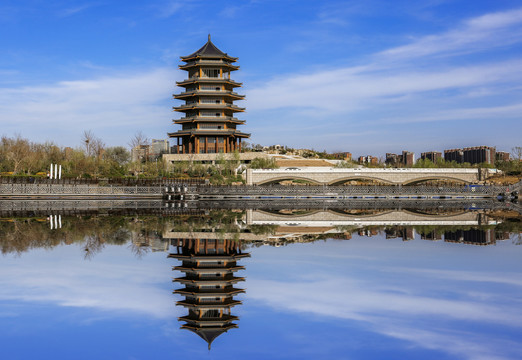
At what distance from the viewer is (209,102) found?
260ft

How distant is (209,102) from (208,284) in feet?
217

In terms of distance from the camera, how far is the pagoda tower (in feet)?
257

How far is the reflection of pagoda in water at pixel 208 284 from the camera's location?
448 inches

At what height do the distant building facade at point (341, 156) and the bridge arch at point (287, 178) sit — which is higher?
the distant building facade at point (341, 156)

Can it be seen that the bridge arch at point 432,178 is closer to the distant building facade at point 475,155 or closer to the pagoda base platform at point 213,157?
the pagoda base platform at point 213,157

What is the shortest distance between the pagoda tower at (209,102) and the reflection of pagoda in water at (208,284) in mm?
57852

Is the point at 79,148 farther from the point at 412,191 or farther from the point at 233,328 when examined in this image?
the point at 233,328

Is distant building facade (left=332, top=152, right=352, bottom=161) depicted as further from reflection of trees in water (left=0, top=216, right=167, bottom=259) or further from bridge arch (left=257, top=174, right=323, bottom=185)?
reflection of trees in water (left=0, top=216, right=167, bottom=259)

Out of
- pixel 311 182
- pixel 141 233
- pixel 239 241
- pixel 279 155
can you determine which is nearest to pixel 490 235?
pixel 239 241

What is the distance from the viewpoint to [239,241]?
2262 centimetres

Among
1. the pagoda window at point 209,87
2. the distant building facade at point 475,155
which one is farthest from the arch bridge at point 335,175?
the distant building facade at point 475,155

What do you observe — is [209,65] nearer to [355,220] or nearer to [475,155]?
[355,220]

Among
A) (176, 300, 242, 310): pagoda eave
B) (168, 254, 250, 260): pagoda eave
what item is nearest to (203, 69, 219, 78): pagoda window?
(168, 254, 250, 260): pagoda eave

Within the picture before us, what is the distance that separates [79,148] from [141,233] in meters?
64.9
